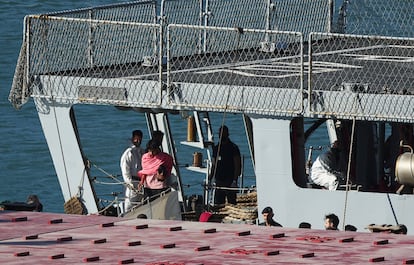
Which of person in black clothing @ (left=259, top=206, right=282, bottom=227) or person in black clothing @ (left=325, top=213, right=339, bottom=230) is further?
person in black clothing @ (left=259, top=206, right=282, bottom=227)

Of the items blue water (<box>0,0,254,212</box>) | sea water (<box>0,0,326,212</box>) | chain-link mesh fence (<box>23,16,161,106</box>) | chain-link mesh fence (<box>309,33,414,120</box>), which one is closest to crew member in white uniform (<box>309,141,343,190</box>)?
chain-link mesh fence (<box>309,33,414,120</box>)

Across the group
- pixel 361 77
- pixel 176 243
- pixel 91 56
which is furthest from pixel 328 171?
pixel 176 243

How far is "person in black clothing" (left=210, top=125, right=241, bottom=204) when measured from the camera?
87.5ft

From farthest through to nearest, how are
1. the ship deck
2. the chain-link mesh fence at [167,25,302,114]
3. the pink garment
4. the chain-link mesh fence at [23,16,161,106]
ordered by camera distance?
1. the chain-link mesh fence at [23,16,161,106]
2. the pink garment
3. the chain-link mesh fence at [167,25,302,114]
4. the ship deck

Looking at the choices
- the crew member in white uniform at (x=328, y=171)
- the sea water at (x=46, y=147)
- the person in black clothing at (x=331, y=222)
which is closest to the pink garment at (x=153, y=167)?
the crew member in white uniform at (x=328, y=171)

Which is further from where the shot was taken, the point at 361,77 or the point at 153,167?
the point at 361,77

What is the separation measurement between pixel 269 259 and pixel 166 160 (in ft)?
23.7

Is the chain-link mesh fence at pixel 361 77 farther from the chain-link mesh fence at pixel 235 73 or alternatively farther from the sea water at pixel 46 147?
the sea water at pixel 46 147

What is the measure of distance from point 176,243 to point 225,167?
8461mm

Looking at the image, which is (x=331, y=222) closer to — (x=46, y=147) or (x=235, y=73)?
(x=235, y=73)

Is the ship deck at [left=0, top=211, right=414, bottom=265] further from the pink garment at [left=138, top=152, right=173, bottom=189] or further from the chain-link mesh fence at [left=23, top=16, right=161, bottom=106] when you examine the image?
the chain-link mesh fence at [left=23, top=16, right=161, bottom=106]

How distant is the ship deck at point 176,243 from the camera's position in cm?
1739

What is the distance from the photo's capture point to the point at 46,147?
45938 mm

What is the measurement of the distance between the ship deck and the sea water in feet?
63.7
